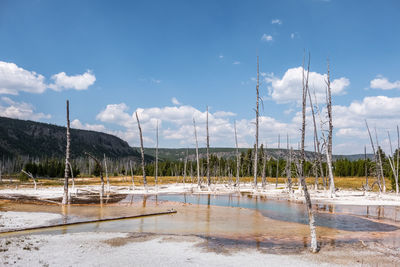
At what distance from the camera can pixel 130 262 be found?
36.3 ft

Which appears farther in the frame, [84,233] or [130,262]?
[84,233]

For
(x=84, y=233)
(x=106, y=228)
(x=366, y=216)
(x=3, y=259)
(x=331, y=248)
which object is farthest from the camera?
(x=366, y=216)

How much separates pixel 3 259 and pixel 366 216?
2422 cm

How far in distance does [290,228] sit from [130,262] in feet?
36.8

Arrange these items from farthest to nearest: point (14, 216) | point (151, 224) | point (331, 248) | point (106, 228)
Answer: point (14, 216), point (151, 224), point (106, 228), point (331, 248)

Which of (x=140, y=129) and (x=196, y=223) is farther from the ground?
(x=140, y=129)

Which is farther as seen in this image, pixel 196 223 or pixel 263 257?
pixel 196 223

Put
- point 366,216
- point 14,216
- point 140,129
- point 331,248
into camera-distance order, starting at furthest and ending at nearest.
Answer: point 140,129
point 366,216
point 14,216
point 331,248

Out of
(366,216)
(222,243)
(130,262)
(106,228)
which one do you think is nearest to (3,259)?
(130,262)

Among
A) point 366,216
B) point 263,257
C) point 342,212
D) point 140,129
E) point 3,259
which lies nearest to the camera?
point 3,259

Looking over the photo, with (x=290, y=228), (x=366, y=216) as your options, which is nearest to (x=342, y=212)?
(x=366, y=216)

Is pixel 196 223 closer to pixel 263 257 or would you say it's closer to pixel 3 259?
pixel 263 257

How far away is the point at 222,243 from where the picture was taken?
14.5 metres

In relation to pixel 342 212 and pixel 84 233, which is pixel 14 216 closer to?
pixel 84 233
